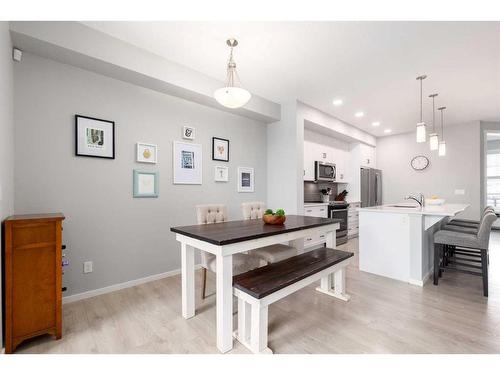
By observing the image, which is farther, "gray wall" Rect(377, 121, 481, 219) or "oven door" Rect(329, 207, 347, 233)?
"gray wall" Rect(377, 121, 481, 219)

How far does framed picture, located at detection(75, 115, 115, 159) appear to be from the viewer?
238cm

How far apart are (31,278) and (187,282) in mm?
1106

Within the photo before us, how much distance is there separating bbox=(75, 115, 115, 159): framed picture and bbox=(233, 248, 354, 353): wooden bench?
6.50 feet

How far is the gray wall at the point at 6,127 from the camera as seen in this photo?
1.61 metres

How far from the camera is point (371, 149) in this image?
645cm

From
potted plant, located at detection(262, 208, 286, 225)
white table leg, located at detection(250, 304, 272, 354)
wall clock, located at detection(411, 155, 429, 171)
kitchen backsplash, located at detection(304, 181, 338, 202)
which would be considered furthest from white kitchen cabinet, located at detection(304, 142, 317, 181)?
white table leg, located at detection(250, 304, 272, 354)

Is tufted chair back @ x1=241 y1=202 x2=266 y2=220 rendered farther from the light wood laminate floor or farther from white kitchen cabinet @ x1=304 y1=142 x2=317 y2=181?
white kitchen cabinet @ x1=304 y1=142 x2=317 y2=181

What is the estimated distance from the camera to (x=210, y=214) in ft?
8.45

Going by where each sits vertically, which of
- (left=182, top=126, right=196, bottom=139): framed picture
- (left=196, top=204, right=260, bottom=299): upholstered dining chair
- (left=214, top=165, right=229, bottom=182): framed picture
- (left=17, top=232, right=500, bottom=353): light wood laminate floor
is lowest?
(left=17, top=232, right=500, bottom=353): light wood laminate floor

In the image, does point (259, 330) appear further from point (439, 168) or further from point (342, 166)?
point (439, 168)

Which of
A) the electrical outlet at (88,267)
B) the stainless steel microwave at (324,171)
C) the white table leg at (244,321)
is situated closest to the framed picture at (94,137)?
the electrical outlet at (88,267)

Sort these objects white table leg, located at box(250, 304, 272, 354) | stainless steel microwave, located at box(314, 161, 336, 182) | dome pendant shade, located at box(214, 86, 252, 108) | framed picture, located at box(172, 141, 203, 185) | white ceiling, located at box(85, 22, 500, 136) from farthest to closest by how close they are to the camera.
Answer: stainless steel microwave, located at box(314, 161, 336, 182), framed picture, located at box(172, 141, 203, 185), white ceiling, located at box(85, 22, 500, 136), dome pendant shade, located at box(214, 86, 252, 108), white table leg, located at box(250, 304, 272, 354)

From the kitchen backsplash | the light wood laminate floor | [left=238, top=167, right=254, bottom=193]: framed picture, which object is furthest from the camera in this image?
the kitchen backsplash
